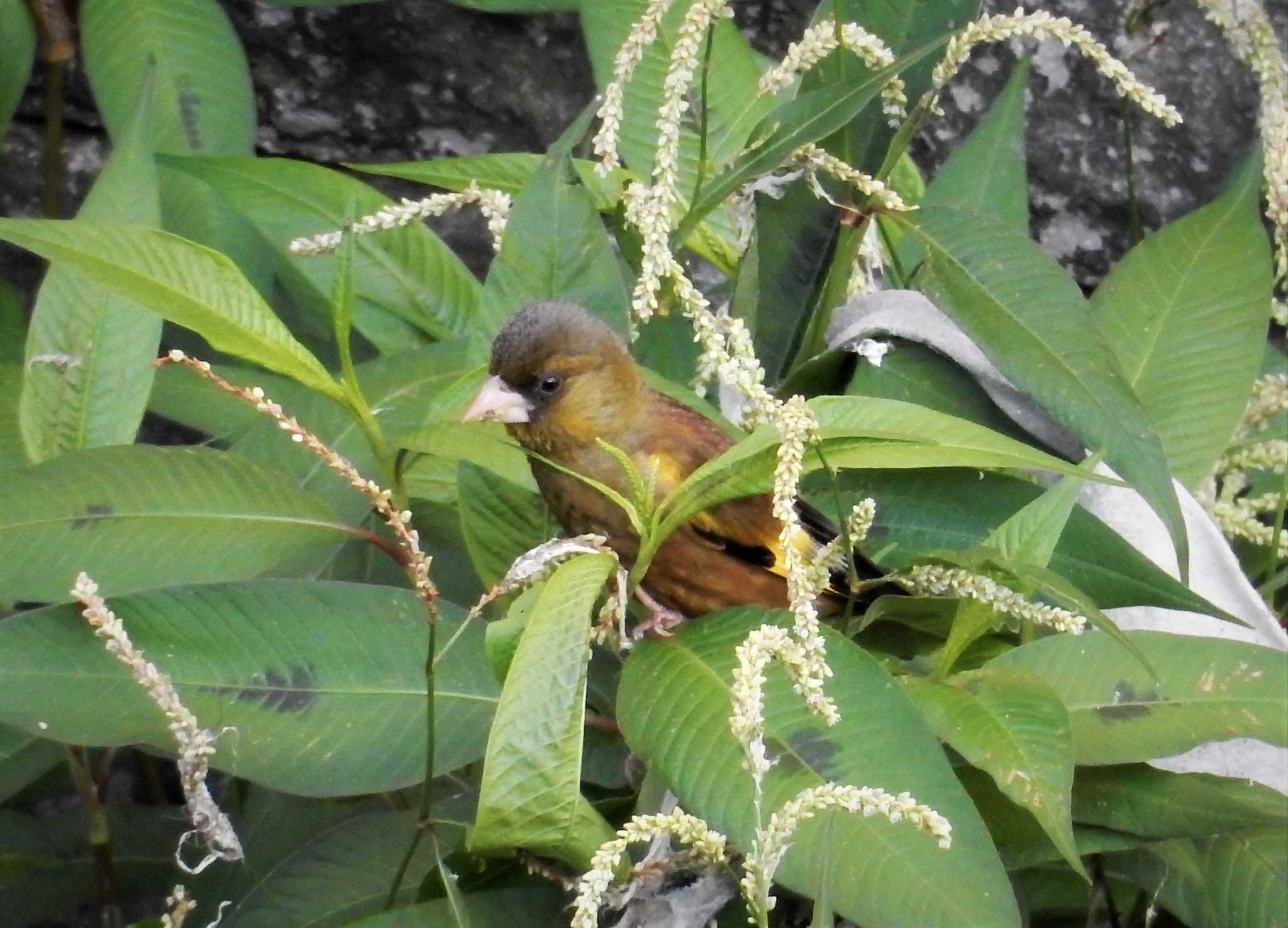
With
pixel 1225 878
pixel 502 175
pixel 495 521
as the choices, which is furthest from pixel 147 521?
pixel 1225 878

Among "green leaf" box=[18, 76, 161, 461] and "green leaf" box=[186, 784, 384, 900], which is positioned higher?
"green leaf" box=[18, 76, 161, 461]

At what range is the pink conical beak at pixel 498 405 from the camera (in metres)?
1.66

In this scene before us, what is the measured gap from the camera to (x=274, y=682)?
4.04ft

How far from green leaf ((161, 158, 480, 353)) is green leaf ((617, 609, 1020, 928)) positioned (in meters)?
0.69

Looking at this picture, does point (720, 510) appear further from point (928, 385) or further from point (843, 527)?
point (843, 527)

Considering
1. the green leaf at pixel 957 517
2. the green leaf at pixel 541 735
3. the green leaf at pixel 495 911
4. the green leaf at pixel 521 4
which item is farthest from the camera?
the green leaf at pixel 521 4

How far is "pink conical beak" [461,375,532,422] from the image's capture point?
1659 mm

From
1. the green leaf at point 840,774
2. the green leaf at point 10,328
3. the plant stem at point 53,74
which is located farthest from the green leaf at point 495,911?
the plant stem at point 53,74

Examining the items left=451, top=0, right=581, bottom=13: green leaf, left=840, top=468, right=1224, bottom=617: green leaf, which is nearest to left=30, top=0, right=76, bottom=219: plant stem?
left=451, top=0, right=581, bottom=13: green leaf

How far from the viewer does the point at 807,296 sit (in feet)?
5.27

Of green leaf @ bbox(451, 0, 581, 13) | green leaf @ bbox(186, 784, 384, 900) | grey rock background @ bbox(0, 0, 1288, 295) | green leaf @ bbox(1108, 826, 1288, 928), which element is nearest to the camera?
green leaf @ bbox(1108, 826, 1288, 928)

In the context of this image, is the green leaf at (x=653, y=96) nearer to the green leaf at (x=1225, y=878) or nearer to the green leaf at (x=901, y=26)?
the green leaf at (x=901, y=26)

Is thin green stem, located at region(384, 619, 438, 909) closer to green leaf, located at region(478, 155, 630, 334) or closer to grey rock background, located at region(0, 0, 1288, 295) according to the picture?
green leaf, located at region(478, 155, 630, 334)

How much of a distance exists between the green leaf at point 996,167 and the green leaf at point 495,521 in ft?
2.37
